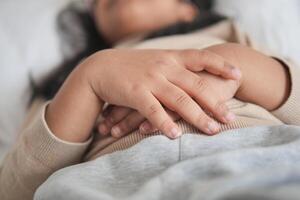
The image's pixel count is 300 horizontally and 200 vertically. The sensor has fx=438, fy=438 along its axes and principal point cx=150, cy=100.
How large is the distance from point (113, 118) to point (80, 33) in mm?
650

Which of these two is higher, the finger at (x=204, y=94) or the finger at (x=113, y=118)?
the finger at (x=204, y=94)

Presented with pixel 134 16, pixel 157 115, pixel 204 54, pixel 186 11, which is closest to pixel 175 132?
pixel 157 115

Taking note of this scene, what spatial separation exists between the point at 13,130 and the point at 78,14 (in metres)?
0.40

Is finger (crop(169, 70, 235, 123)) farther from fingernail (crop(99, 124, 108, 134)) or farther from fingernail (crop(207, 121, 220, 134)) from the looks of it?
fingernail (crop(99, 124, 108, 134))

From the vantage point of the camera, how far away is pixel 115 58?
0.67 metres

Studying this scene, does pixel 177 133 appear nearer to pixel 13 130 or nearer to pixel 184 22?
pixel 184 22

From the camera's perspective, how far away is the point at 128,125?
66cm

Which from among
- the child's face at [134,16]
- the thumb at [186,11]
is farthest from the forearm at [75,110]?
the thumb at [186,11]

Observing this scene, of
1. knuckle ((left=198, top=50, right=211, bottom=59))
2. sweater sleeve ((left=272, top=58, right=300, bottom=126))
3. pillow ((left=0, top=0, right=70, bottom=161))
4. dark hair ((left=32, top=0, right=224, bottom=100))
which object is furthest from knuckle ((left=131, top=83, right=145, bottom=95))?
pillow ((left=0, top=0, right=70, bottom=161))

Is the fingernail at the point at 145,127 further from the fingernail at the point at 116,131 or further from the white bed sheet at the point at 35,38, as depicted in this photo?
the white bed sheet at the point at 35,38

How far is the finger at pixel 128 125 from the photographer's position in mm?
659

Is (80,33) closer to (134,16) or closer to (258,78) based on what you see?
(134,16)

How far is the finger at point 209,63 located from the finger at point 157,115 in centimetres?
8

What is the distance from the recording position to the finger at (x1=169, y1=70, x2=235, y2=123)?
0.61 meters
